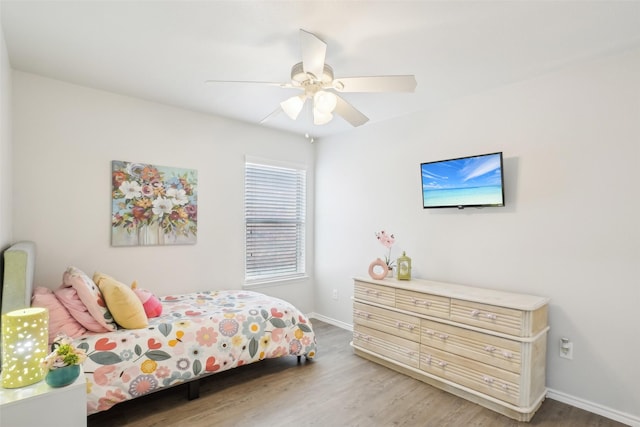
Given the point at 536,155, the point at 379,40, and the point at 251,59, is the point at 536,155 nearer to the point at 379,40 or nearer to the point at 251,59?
the point at 379,40

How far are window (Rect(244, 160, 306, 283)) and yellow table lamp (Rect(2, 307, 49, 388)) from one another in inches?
94.3

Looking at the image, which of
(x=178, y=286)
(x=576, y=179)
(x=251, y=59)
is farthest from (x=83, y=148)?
(x=576, y=179)

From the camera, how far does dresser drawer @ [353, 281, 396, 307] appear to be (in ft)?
10.0

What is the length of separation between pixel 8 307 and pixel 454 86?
3.44 m

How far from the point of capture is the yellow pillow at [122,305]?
7.55ft

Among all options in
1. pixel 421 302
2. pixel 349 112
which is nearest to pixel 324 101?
pixel 349 112

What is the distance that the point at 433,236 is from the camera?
3.32 metres

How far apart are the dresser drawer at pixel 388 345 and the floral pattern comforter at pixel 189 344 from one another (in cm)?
50

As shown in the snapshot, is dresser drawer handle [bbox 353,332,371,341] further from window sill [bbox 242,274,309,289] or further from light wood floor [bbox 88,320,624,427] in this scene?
window sill [bbox 242,274,309,289]

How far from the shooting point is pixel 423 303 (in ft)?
9.19

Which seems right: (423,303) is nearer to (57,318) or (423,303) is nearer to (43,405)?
(43,405)

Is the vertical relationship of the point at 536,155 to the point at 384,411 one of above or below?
above

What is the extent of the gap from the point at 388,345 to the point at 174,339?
1.84 metres

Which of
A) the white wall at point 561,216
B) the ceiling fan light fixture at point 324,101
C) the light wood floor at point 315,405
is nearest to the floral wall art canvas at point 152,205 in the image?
the light wood floor at point 315,405
